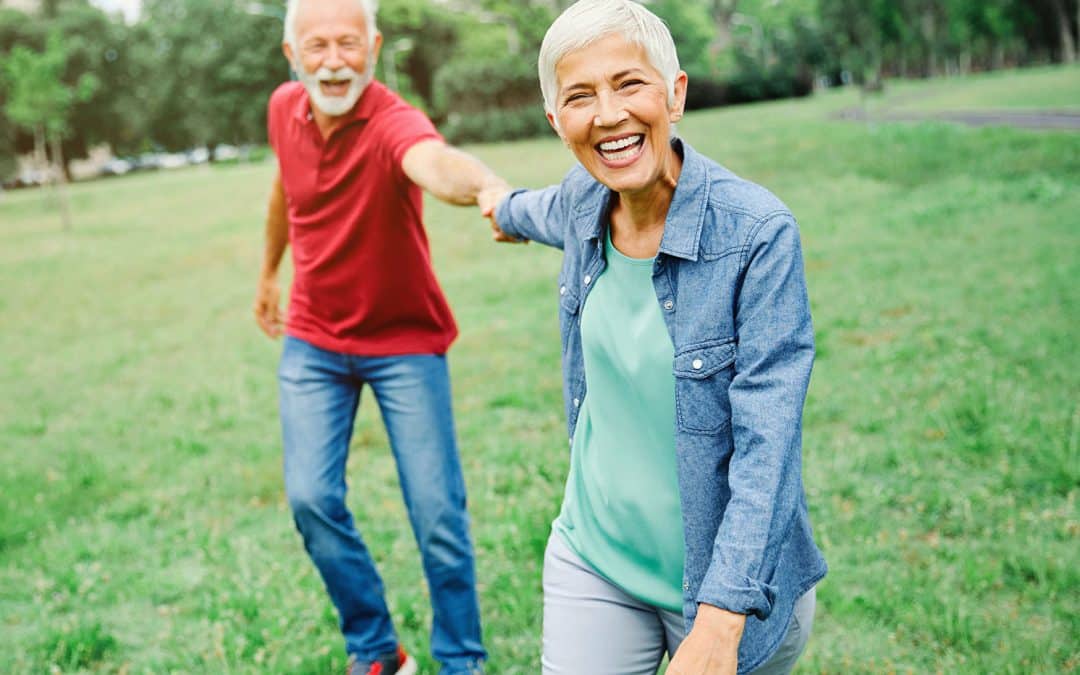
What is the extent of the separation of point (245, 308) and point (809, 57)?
170 feet

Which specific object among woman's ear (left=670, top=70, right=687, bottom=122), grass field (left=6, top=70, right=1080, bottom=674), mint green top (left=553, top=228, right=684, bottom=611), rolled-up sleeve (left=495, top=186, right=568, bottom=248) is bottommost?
grass field (left=6, top=70, right=1080, bottom=674)

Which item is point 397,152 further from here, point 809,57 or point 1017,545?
point 809,57

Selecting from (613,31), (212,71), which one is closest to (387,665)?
(613,31)

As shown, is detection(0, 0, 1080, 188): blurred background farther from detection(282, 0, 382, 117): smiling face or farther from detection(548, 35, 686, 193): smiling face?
detection(548, 35, 686, 193): smiling face

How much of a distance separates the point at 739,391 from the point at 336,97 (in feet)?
7.59

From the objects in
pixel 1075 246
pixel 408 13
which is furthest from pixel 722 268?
pixel 408 13

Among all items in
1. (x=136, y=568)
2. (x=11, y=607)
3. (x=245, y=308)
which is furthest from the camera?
(x=245, y=308)

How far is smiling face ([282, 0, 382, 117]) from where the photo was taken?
3.89 m

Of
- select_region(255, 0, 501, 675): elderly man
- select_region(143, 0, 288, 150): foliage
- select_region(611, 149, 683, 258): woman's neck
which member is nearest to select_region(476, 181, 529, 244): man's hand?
select_region(255, 0, 501, 675): elderly man

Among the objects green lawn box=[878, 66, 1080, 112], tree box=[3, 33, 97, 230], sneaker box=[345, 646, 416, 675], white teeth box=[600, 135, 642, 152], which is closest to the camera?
white teeth box=[600, 135, 642, 152]

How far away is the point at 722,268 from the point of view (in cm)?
220

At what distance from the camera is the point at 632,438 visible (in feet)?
8.09

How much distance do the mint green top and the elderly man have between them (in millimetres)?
1496

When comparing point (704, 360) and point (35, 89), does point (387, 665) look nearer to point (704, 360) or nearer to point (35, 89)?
point (704, 360)
